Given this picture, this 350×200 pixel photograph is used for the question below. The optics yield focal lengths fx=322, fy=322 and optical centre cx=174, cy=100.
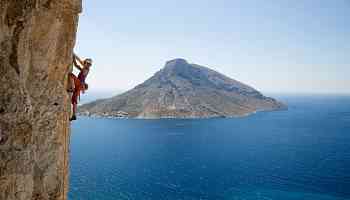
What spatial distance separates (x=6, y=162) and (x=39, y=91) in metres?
2.24

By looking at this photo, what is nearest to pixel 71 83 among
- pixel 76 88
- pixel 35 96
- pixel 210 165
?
pixel 76 88

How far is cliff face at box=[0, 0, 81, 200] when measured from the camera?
326 inches

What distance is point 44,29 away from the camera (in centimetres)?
931

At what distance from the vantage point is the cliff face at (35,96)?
8273 millimetres

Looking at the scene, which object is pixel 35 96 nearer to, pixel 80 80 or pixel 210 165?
pixel 80 80

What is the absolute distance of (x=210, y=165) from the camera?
9762cm

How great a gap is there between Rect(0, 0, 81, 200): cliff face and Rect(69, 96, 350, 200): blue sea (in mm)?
60490

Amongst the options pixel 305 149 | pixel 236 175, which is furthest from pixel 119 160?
pixel 305 149

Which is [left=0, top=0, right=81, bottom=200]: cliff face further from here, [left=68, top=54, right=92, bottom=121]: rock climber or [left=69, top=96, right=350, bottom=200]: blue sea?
[left=69, top=96, right=350, bottom=200]: blue sea

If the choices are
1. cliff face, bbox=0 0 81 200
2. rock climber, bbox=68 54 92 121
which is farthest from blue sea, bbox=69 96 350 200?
cliff face, bbox=0 0 81 200

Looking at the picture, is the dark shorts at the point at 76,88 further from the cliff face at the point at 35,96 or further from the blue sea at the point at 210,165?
the blue sea at the point at 210,165

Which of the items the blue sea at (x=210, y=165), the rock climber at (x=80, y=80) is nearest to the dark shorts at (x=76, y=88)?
the rock climber at (x=80, y=80)

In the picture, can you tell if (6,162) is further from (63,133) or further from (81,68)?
(81,68)

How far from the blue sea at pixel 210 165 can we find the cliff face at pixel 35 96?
60.5 m
